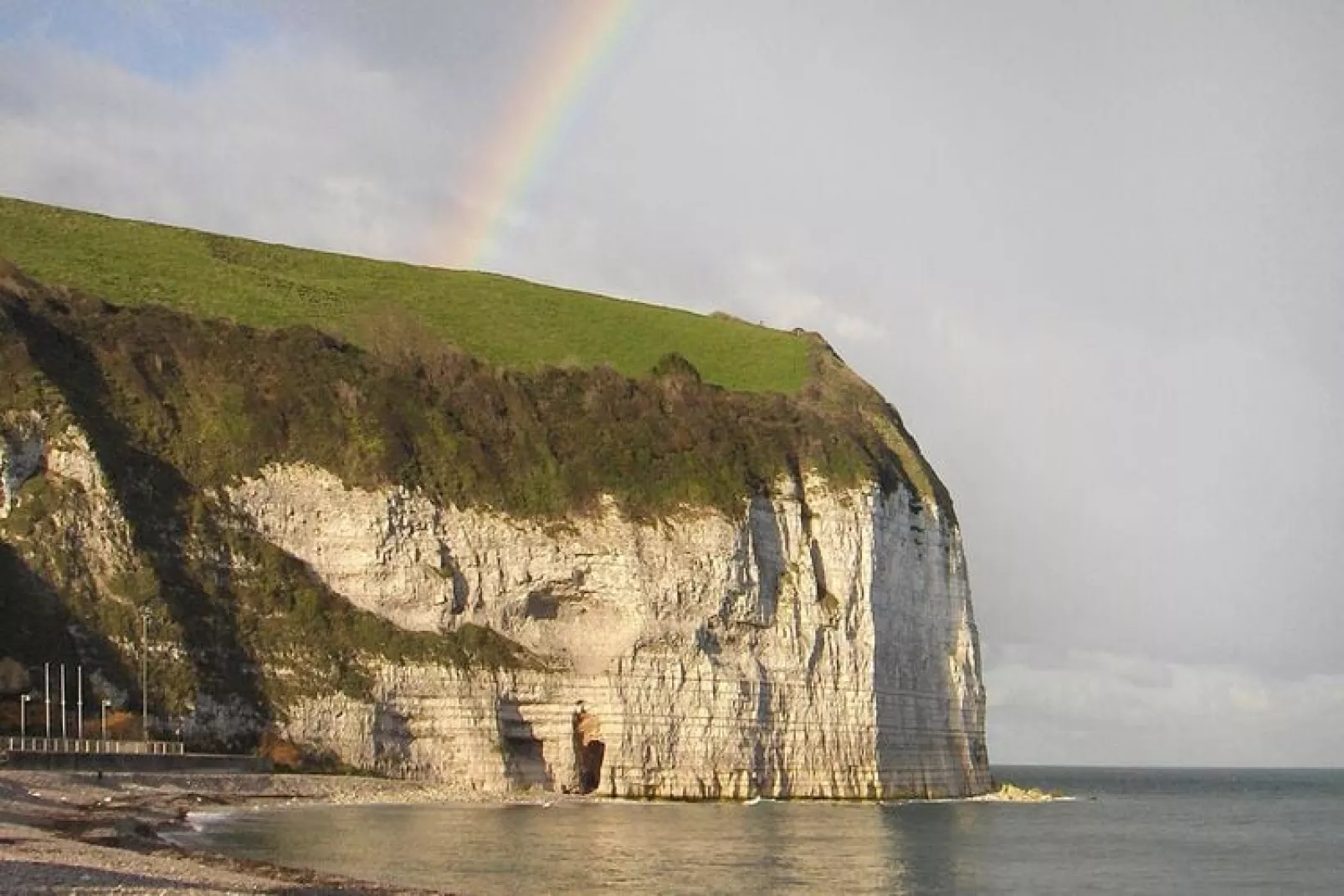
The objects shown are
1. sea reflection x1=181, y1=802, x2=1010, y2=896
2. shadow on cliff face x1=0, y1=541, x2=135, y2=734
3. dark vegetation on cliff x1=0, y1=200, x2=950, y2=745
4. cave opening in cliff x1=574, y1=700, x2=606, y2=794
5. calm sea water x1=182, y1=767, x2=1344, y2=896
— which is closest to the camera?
sea reflection x1=181, y1=802, x2=1010, y2=896

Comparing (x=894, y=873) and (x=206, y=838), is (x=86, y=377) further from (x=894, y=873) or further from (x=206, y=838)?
(x=894, y=873)

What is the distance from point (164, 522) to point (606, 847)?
92.6ft

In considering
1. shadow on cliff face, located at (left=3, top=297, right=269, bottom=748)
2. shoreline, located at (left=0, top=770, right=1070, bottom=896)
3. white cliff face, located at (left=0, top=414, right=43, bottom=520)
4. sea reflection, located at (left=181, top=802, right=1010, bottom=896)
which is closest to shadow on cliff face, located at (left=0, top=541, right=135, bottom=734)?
shadow on cliff face, located at (left=3, top=297, right=269, bottom=748)

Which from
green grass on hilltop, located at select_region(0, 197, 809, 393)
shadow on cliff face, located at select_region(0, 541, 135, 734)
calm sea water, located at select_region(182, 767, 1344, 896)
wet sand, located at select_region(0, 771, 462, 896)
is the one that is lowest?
calm sea water, located at select_region(182, 767, 1344, 896)

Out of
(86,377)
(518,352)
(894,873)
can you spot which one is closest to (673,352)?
(518,352)

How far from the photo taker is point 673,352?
8850 cm

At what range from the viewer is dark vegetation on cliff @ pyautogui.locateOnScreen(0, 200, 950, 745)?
60.4m

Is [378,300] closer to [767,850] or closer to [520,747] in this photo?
[520,747]

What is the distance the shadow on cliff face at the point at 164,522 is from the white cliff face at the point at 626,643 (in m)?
2.31

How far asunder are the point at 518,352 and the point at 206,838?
47.5 m

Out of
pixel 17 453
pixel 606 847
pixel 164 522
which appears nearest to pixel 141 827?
pixel 606 847

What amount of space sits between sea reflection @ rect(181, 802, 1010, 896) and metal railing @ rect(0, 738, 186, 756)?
6.57m

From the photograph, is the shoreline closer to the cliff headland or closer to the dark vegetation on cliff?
the cliff headland

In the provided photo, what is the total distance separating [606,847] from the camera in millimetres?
42438
